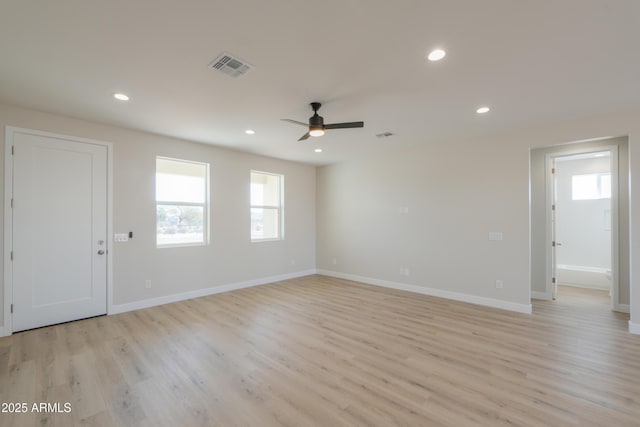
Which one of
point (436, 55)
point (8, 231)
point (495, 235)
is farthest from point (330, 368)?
point (8, 231)

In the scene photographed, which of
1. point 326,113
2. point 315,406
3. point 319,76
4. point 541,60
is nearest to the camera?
point 315,406

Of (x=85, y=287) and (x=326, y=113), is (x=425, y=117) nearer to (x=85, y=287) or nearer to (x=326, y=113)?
(x=326, y=113)

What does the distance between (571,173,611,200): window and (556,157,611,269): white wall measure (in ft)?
0.25

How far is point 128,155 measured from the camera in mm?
4277

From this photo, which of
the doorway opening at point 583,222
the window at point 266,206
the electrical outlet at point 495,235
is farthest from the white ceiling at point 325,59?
the window at point 266,206

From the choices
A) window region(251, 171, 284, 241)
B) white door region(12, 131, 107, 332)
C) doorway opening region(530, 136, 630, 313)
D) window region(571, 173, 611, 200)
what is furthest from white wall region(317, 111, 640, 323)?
white door region(12, 131, 107, 332)

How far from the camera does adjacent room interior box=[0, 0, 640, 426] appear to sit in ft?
6.62

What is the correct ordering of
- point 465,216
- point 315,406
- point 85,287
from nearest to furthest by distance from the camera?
point 315,406
point 85,287
point 465,216

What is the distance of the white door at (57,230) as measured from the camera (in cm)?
348

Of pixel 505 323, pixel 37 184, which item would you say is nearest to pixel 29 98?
pixel 37 184

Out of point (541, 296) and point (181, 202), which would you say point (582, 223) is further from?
point (181, 202)

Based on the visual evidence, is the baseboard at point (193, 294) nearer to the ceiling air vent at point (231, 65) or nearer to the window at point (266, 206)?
the window at point (266, 206)

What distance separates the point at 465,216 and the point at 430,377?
10.3ft

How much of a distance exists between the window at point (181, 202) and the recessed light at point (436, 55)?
425cm
